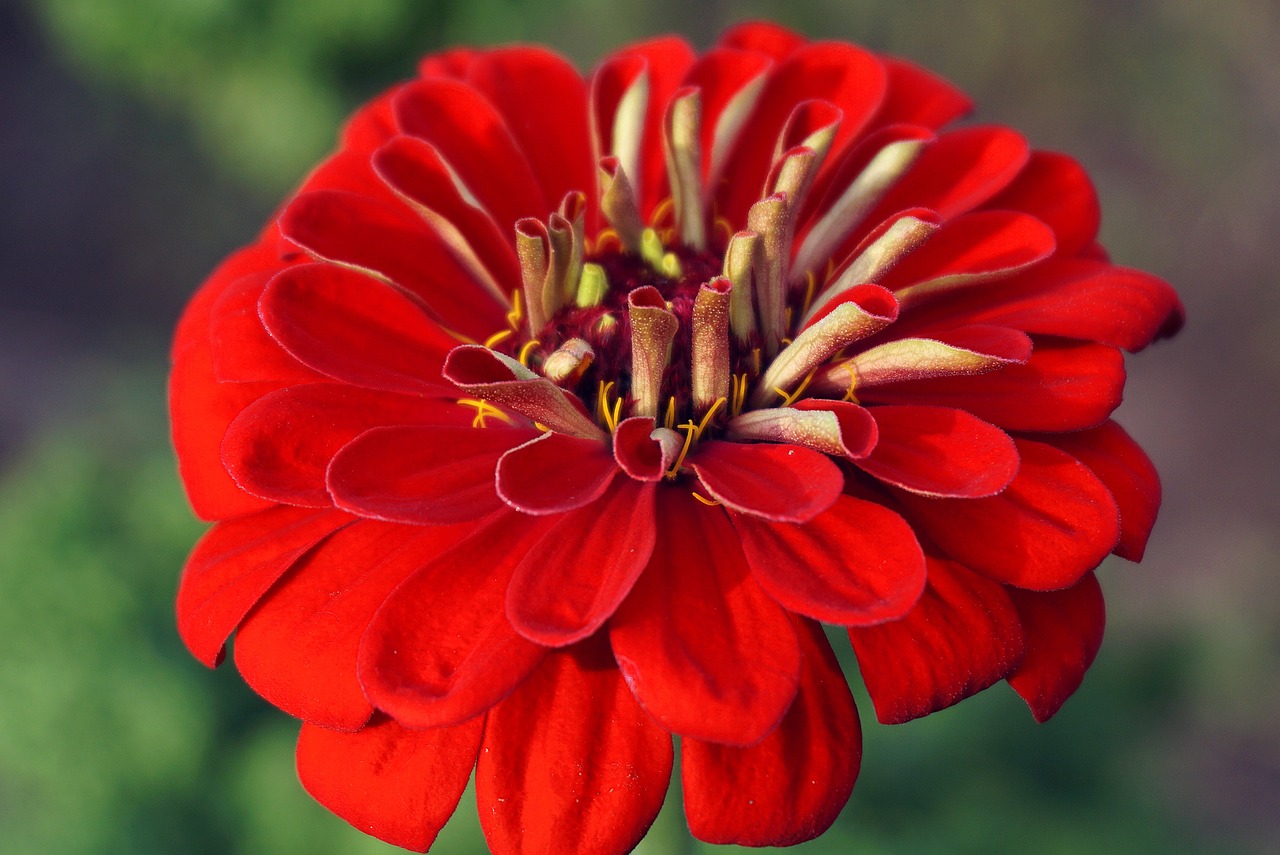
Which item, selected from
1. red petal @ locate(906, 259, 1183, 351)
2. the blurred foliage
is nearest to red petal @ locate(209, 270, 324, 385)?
red petal @ locate(906, 259, 1183, 351)

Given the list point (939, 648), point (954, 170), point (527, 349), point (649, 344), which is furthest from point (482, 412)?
point (954, 170)

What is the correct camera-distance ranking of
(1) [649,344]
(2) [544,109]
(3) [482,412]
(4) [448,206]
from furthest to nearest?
(2) [544,109]
(4) [448,206]
(3) [482,412]
(1) [649,344]

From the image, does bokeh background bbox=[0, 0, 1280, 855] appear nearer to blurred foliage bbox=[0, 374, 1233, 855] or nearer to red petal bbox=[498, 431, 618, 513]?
blurred foliage bbox=[0, 374, 1233, 855]

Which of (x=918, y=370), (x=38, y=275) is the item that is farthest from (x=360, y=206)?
(x=38, y=275)

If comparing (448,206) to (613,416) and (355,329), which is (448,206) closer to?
(355,329)

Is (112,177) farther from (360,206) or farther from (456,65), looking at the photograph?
(360,206)
